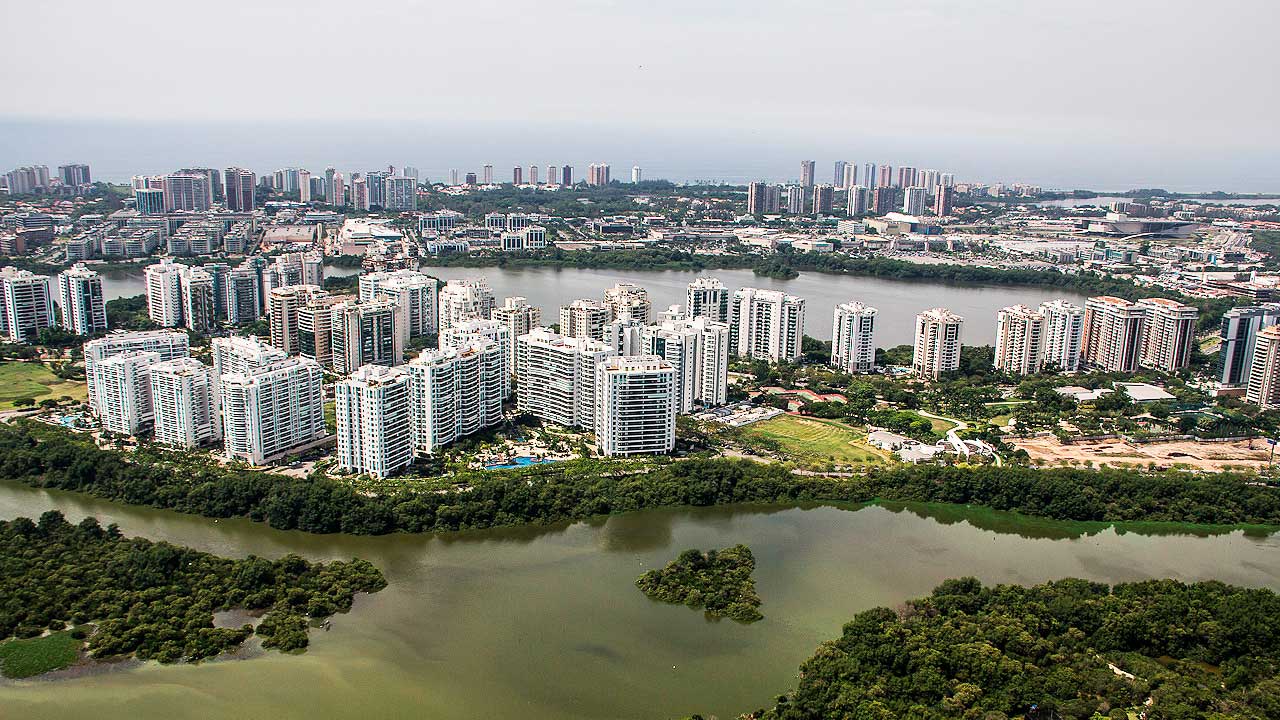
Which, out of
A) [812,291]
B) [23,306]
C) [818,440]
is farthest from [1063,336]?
[23,306]

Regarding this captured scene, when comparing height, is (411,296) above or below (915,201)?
below

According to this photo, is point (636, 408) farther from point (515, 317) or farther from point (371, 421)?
point (515, 317)

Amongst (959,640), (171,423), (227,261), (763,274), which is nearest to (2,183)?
(227,261)

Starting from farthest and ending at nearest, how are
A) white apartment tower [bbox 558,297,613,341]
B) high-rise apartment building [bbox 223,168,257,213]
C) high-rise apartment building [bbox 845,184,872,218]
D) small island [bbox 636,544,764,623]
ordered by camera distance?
high-rise apartment building [bbox 845,184,872,218], high-rise apartment building [bbox 223,168,257,213], white apartment tower [bbox 558,297,613,341], small island [bbox 636,544,764,623]

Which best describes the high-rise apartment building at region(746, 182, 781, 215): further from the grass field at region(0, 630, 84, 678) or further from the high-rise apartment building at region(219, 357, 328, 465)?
the grass field at region(0, 630, 84, 678)

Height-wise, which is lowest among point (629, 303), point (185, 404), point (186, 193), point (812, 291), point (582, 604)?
point (582, 604)

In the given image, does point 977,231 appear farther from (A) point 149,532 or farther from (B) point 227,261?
(A) point 149,532

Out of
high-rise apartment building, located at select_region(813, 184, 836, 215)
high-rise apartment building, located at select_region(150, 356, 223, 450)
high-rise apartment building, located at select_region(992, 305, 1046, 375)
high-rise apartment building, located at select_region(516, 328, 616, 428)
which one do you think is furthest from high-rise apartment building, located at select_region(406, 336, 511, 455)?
high-rise apartment building, located at select_region(813, 184, 836, 215)
